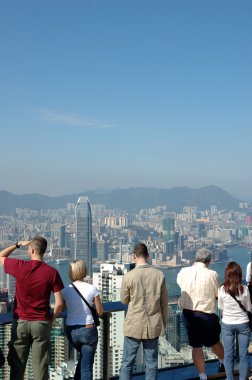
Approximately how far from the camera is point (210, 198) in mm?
143375

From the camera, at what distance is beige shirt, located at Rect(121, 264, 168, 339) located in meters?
3.52

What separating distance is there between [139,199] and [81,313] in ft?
491

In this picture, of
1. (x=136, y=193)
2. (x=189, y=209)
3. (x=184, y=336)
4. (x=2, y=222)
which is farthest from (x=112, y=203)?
(x=184, y=336)

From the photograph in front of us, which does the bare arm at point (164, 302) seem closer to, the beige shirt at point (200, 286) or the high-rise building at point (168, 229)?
the beige shirt at point (200, 286)

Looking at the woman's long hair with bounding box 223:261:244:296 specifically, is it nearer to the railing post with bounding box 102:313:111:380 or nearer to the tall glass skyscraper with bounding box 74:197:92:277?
the railing post with bounding box 102:313:111:380

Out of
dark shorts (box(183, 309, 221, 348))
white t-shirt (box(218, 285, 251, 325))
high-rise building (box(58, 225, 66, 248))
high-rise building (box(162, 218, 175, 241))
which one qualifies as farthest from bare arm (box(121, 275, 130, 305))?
high-rise building (box(162, 218, 175, 241))

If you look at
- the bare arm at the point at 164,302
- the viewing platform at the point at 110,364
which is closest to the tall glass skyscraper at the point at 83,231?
the viewing platform at the point at 110,364

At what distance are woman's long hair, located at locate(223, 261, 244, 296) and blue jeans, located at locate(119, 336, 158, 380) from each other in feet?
2.15

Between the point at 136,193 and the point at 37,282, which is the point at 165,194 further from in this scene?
the point at 37,282

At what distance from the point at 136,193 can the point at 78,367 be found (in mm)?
151984

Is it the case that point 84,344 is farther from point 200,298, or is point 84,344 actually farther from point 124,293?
point 200,298

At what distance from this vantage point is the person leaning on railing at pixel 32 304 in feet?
10.4

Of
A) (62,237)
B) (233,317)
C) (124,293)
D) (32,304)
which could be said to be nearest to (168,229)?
(62,237)

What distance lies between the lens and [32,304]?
10.5 feet
